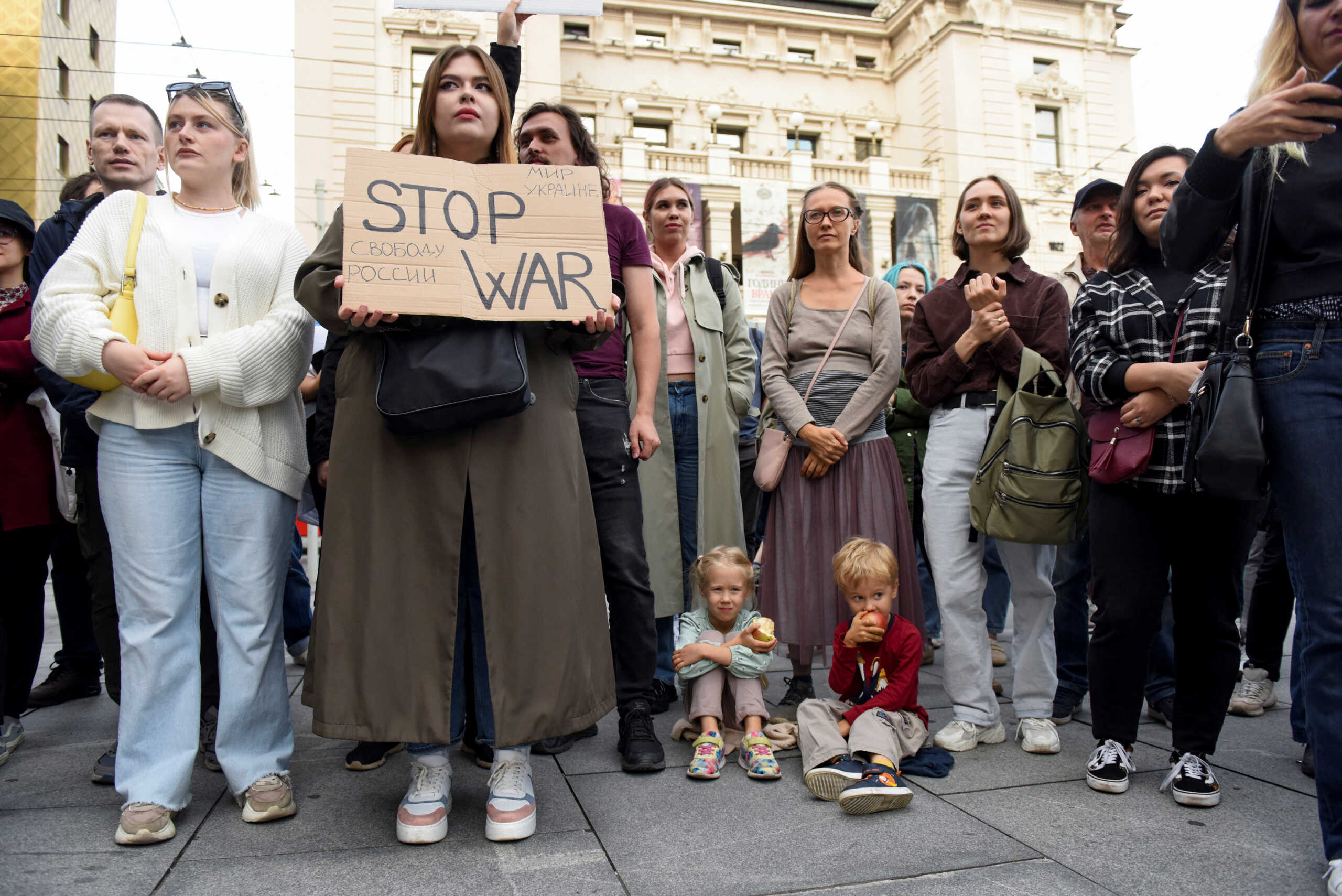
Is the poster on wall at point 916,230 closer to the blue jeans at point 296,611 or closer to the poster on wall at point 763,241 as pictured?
the poster on wall at point 763,241

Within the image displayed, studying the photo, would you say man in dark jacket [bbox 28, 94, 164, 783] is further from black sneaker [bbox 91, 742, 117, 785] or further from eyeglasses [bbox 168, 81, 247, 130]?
eyeglasses [bbox 168, 81, 247, 130]

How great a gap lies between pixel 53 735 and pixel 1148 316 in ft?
13.7

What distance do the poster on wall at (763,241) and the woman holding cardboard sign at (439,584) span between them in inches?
844

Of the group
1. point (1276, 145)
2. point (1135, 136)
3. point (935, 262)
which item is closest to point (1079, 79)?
point (1135, 136)

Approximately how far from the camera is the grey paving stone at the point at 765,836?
2.25 m

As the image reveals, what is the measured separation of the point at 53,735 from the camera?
359 centimetres

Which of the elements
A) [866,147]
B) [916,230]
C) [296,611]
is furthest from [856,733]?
[866,147]

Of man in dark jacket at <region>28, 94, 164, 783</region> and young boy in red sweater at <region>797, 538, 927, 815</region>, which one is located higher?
man in dark jacket at <region>28, 94, 164, 783</region>

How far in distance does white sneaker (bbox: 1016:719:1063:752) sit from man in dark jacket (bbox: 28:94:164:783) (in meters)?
3.03

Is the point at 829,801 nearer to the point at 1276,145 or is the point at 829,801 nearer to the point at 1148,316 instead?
the point at 1148,316

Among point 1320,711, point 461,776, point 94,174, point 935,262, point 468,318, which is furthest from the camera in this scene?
point 935,262

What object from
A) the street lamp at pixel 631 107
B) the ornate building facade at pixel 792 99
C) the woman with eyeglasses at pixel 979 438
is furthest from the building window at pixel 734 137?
the woman with eyeglasses at pixel 979 438

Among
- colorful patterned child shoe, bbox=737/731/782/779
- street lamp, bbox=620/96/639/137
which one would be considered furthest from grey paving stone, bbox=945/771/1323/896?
street lamp, bbox=620/96/639/137

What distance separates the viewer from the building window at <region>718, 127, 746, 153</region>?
31.1m
